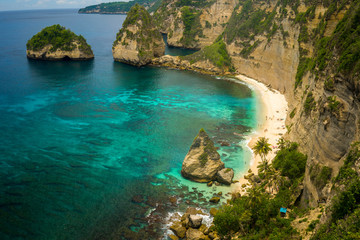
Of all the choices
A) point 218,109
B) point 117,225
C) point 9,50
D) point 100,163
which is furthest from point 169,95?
point 9,50

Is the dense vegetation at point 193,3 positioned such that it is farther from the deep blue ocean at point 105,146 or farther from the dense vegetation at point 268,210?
the dense vegetation at point 268,210

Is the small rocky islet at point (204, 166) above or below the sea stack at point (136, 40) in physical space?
below

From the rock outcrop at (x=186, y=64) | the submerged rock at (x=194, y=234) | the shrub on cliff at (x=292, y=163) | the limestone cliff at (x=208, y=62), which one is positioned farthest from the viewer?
the rock outcrop at (x=186, y=64)

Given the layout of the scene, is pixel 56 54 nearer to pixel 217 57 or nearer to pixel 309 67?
pixel 217 57

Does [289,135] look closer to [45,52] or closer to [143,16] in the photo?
[143,16]

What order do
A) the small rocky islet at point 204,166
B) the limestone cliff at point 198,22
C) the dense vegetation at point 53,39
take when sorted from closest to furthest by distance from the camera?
the small rocky islet at point 204,166, the dense vegetation at point 53,39, the limestone cliff at point 198,22

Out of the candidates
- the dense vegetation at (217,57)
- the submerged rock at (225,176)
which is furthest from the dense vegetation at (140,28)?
the submerged rock at (225,176)
